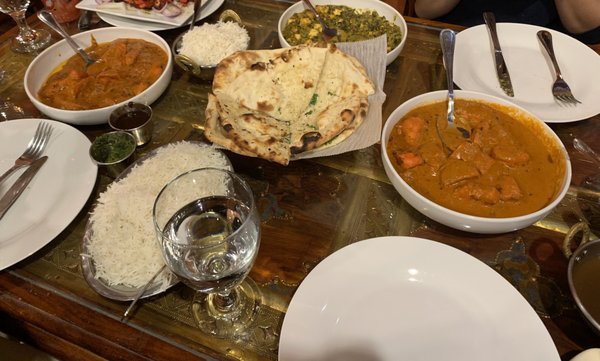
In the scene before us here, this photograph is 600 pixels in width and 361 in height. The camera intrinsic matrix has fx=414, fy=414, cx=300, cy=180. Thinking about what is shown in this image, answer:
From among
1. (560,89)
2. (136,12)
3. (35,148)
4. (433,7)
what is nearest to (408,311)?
(560,89)

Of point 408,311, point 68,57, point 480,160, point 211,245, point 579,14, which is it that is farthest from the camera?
point 579,14

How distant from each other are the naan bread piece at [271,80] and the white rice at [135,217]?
276mm

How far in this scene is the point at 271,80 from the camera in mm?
1797

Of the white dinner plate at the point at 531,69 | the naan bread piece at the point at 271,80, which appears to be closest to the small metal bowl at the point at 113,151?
the naan bread piece at the point at 271,80

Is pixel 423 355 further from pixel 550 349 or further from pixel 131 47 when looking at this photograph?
pixel 131 47

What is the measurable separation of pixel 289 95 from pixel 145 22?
1171 millimetres

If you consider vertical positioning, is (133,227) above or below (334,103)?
below

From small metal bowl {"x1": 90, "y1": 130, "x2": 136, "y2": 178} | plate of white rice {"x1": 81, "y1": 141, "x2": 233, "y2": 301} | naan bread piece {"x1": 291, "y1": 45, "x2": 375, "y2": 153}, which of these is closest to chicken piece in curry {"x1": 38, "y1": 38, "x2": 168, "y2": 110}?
small metal bowl {"x1": 90, "y1": 130, "x2": 136, "y2": 178}

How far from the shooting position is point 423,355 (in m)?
1.12

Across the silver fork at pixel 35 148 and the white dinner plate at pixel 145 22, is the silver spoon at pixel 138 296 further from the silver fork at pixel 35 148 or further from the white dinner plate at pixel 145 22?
the white dinner plate at pixel 145 22

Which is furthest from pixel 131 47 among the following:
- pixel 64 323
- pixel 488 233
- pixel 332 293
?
pixel 488 233

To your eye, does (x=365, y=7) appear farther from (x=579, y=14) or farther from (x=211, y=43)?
(x=579, y=14)

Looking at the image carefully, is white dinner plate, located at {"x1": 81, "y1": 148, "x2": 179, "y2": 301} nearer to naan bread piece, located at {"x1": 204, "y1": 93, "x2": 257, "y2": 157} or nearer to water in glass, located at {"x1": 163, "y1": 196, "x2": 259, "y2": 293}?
water in glass, located at {"x1": 163, "y1": 196, "x2": 259, "y2": 293}

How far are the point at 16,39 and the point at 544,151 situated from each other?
278 cm
